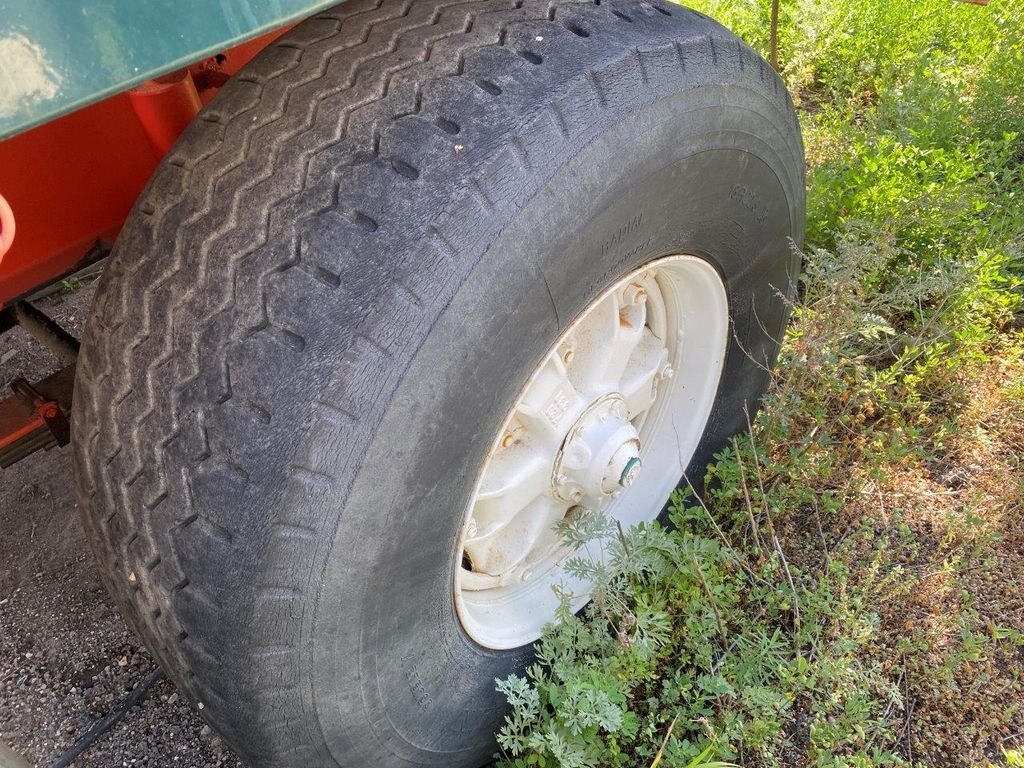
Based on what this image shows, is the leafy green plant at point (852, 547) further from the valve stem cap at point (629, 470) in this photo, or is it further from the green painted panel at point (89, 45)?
the green painted panel at point (89, 45)

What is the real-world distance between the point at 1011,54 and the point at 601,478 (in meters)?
3.09

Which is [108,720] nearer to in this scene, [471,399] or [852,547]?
[471,399]

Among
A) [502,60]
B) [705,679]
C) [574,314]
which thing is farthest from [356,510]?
[705,679]

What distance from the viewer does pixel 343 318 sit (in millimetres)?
1106

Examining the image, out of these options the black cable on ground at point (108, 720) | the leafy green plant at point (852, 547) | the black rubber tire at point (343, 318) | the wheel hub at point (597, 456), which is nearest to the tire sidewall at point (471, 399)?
the black rubber tire at point (343, 318)

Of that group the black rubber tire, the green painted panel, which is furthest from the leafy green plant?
the green painted panel

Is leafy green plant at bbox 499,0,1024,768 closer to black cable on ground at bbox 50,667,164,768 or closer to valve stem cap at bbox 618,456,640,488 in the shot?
valve stem cap at bbox 618,456,640,488

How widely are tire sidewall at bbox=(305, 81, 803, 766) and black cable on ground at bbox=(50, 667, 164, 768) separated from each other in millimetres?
863

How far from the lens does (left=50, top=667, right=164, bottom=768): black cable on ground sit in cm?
193

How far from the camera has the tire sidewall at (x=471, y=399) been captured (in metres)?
1.19

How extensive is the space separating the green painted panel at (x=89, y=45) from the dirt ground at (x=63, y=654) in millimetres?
1650

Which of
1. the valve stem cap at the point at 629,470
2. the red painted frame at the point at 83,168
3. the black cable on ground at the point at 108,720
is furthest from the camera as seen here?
the black cable on ground at the point at 108,720

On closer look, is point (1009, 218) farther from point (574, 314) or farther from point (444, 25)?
point (444, 25)

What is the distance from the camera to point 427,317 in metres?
1.14
